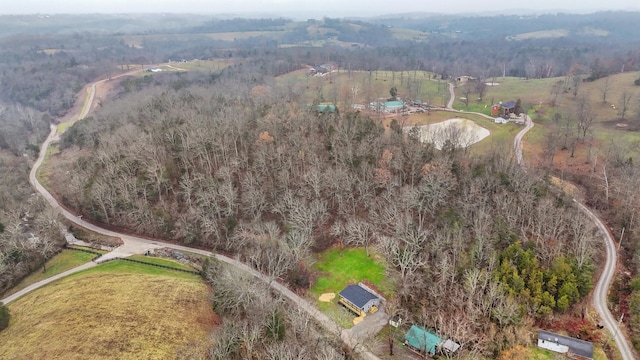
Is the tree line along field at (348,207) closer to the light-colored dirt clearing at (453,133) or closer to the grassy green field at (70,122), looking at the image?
the light-colored dirt clearing at (453,133)

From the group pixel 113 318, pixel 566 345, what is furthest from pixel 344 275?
pixel 113 318

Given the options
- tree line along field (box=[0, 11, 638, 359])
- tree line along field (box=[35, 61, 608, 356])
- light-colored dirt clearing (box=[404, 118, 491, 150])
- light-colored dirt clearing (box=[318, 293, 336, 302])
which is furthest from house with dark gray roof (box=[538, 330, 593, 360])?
light-colored dirt clearing (box=[404, 118, 491, 150])

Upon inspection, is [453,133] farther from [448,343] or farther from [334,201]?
[448,343]

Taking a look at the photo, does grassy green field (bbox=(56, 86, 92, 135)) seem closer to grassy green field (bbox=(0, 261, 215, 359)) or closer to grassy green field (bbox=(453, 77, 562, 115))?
grassy green field (bbox=(0, 261, 215, 359))

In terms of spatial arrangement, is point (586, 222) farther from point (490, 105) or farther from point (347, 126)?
point (490, 105)

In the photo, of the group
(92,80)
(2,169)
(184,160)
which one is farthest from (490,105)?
(92,80)
